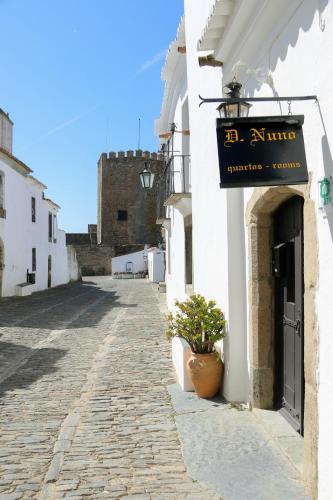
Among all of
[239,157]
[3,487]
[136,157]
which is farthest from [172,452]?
[136,157]

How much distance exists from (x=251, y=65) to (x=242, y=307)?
8.56 ft

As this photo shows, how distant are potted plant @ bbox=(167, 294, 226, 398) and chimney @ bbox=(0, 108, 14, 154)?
23767mm

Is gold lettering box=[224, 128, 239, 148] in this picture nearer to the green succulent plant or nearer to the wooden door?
the wooden door

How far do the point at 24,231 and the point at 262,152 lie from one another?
2214cm

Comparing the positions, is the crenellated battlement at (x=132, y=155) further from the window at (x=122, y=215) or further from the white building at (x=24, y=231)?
the white building at (x=24, y=231)

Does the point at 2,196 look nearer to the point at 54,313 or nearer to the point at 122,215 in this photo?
the point at 54,313

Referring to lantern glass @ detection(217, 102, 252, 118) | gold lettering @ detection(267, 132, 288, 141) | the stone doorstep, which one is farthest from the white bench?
gold lettering @ detection(267, 132, 288, 141)

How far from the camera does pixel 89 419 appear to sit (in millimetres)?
5188

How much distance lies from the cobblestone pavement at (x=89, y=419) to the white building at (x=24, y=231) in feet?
38.0

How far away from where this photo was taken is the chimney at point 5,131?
1061 inches

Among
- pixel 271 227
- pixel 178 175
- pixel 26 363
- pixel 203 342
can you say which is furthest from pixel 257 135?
pixel 178 175

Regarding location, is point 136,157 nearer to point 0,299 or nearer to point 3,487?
point 0,299

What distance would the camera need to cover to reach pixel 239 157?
Answer: 3.38m

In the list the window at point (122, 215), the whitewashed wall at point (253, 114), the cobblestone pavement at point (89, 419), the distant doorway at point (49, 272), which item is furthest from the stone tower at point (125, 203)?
the whitewashed wall at point (253, 114)
